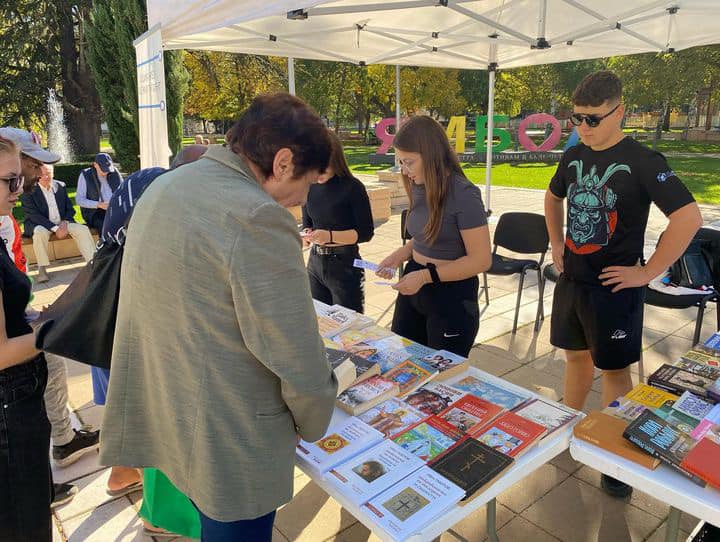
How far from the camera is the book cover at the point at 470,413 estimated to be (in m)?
1.61

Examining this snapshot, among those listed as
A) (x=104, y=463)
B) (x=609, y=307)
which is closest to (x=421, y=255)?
(x=609, y=307)

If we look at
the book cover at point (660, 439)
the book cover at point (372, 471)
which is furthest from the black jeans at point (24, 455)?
the book cover at point (660, 439)

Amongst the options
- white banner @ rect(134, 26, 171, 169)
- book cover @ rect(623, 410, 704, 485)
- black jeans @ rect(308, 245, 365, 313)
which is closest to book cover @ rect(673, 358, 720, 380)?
book cover @ rect(623, 410, 704, 485)

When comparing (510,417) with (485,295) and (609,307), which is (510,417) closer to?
(609,307)

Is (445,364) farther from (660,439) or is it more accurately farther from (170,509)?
(170,509)

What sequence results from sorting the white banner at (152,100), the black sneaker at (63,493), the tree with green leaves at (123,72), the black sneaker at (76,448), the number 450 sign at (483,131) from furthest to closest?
the number 450 sign at (483,131), the tree with green leaves at (123,72), the white banner at (152,100), the black sneaker at (76,448), the black sneaker at (63,493)

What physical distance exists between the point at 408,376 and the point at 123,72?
11.0 m

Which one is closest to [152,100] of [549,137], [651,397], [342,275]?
[342,275]

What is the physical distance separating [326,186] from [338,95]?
893 inches

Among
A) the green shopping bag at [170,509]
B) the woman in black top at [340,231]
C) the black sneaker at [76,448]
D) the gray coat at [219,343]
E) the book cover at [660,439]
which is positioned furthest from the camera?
the woman in black top at [340,231]

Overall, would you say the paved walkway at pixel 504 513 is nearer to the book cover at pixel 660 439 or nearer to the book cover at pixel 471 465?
the book cover at pixel 471 465

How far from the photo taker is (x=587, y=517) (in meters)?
2.34

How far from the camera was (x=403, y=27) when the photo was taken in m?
5.98

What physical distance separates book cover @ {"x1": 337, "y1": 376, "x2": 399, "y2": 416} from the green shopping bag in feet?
2.90
